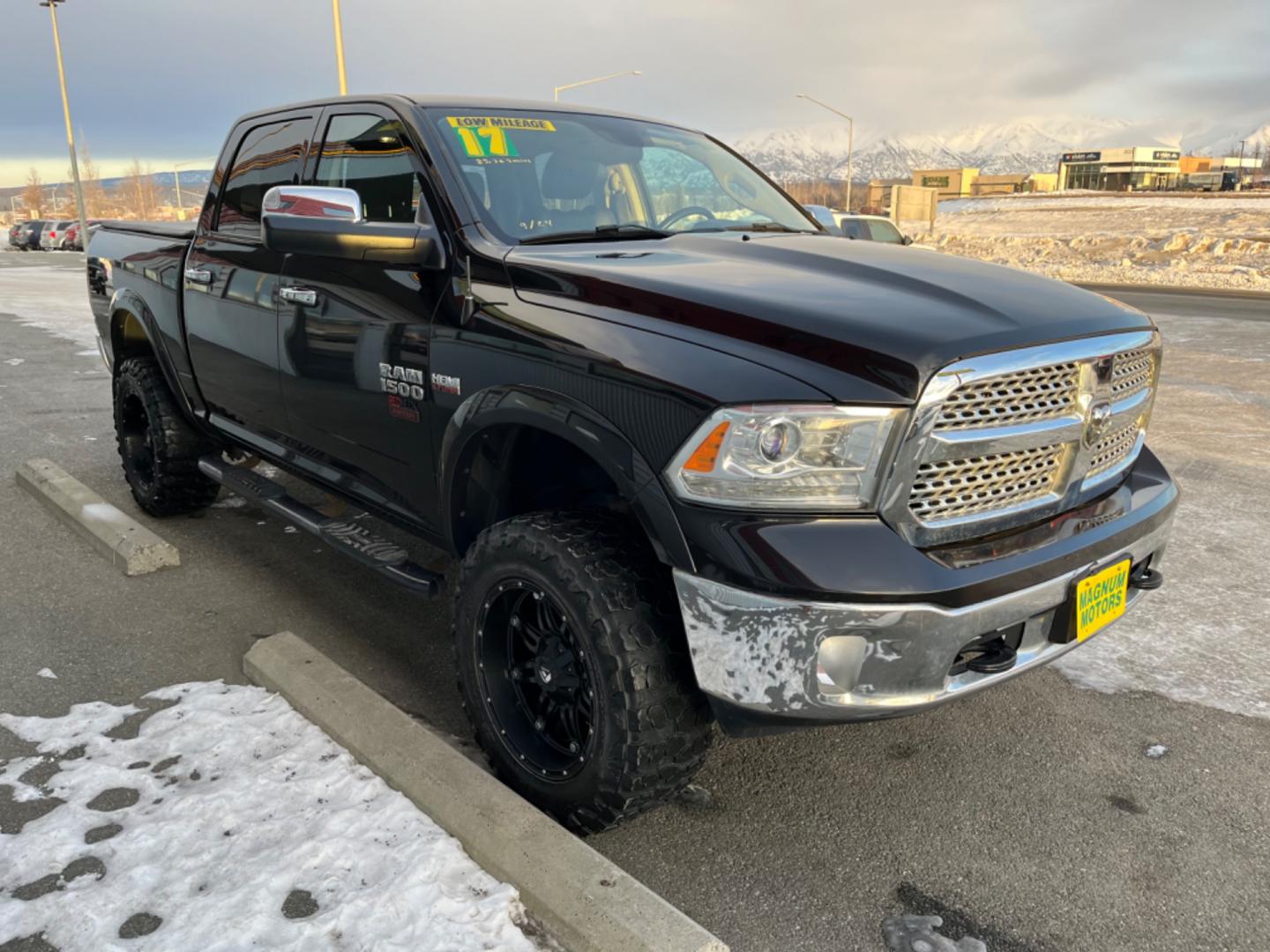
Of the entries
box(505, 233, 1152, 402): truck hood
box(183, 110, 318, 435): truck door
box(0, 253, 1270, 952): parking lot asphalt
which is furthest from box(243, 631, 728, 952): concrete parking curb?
box(183, 110, 318, 435): truck door

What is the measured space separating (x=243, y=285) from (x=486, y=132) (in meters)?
1.33

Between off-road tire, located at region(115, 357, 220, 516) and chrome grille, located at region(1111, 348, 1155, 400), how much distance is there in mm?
3999

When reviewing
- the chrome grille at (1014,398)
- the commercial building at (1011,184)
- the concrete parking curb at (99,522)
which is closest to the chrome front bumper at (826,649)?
the chrome grille at (1014,398)

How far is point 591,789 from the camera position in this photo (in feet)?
7.72

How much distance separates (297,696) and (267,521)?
2.34 metres

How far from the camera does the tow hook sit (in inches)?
107

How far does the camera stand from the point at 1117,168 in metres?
113

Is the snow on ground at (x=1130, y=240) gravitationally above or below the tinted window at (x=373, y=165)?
below

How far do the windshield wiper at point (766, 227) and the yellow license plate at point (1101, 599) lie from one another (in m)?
1.62

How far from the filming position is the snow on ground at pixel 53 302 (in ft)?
41.8

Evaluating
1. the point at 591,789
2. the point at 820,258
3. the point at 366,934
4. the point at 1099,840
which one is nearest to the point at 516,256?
the point at 820,258

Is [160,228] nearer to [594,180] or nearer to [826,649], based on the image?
[594,180]

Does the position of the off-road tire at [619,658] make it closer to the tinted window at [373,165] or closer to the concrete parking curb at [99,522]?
the tinted window at [373,165]

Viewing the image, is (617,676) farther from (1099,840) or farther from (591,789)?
(1099,840)
